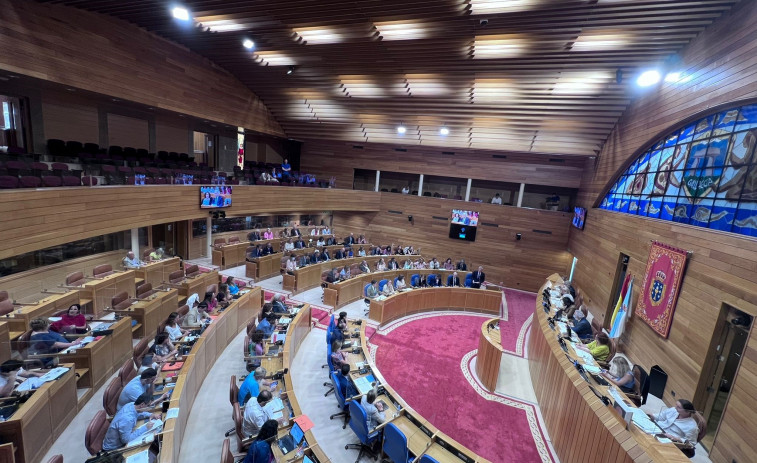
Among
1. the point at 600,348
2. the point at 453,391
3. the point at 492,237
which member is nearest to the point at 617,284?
the point at 600,348

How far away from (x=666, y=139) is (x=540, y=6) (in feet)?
14.7

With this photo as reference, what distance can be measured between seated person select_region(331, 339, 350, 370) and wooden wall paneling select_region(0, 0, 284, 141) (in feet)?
31.4

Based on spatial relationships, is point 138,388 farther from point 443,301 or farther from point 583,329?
point 443,301

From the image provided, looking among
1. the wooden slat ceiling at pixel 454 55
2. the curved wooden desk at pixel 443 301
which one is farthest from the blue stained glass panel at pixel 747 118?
the curved wooden desk at pixel 443 301

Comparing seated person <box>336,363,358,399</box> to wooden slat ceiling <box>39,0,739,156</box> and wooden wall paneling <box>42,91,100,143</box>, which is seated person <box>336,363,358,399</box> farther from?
wooden wall paneling <box>42,91,100,143</box>

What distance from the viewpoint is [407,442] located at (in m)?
4.13

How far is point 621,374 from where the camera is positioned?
207 inches

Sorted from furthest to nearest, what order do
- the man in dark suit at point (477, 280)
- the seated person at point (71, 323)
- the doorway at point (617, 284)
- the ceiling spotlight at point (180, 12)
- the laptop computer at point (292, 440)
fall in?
the man in dark suit at point (477, 280), the doorway at point (617, 284), the ceiling spotlight at point (180, 12), the seated person at point (71, 323), the laptop computer at point (292, 440)

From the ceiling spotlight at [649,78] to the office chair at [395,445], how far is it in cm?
1006

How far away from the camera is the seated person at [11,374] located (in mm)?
3994

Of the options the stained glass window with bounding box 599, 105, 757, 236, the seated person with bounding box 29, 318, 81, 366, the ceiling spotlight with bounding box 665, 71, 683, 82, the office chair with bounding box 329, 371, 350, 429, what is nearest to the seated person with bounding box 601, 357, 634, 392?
the stained glass window with bounding box 599, 105, 757, 236

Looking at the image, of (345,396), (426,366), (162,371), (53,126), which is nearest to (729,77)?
(426,366)

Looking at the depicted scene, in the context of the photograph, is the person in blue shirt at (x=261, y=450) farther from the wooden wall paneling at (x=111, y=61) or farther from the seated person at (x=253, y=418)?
the wooden wall paneling at (x=111, y=61)

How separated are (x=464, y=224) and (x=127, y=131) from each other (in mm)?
14531
